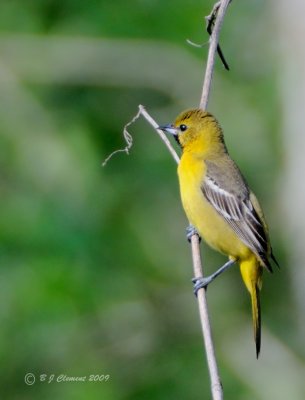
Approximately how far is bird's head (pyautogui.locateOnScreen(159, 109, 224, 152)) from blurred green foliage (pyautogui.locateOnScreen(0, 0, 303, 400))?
405 centimetres

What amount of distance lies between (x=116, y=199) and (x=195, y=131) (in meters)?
5.31

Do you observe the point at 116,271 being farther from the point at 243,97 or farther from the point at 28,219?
the point at 243,97

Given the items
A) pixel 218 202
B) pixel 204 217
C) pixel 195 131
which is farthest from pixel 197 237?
pixel 195 131

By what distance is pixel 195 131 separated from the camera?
719 centimetres

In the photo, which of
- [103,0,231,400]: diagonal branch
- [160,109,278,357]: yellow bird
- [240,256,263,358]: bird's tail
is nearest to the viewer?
[103,0,231,400]: diagonal branch

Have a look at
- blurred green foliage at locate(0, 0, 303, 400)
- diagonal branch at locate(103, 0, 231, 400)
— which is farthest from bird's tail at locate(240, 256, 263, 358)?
blurred green foliage at locate(0, 0, 303, 400)

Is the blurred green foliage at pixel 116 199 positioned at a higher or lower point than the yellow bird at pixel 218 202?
lower

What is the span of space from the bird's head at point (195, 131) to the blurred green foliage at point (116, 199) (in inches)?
159

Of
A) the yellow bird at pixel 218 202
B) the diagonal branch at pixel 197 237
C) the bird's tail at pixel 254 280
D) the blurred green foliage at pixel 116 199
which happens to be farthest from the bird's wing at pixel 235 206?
the blurred green foliage at pixel 116 199

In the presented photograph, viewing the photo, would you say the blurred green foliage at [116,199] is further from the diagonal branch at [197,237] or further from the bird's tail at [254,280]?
the diagonal branch at [197,237]

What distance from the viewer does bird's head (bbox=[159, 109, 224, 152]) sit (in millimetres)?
7152

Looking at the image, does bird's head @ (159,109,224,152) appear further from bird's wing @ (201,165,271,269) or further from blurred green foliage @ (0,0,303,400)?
blurred green foliage @ (0,0,303,400)

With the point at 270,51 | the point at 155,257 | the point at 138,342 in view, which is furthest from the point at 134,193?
the point at 270,51

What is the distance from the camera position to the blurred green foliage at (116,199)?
1133 cm
